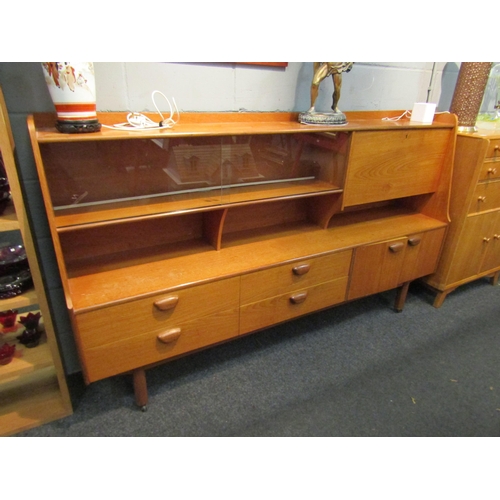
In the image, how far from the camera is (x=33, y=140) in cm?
100

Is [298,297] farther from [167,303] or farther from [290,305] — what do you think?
[167,303]

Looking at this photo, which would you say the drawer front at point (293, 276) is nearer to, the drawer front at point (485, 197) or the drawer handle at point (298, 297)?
the drawer handle at point (298, 297)

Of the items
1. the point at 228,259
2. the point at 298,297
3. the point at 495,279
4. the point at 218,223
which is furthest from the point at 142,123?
the point at 495,279

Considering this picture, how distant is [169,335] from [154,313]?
0.37ft

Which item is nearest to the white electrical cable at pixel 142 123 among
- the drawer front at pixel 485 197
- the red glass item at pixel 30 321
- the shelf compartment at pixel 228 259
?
the shelf compartment at pixel 228 259

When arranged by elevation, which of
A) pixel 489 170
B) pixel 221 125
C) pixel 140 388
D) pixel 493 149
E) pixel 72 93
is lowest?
pixel 140 388

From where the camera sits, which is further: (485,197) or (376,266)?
(485,197)

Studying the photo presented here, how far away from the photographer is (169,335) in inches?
52.9

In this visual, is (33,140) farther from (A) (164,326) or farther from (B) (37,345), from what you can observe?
(B) (37,345)

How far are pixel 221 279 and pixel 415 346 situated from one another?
119 cm

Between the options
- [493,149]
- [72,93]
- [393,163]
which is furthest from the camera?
[493,149]

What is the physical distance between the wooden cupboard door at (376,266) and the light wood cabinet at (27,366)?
53.1 inches

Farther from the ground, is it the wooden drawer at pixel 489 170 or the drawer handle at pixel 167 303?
the wooden drawer at pixel 489 170

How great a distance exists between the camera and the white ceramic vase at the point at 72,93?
41.3 inches
